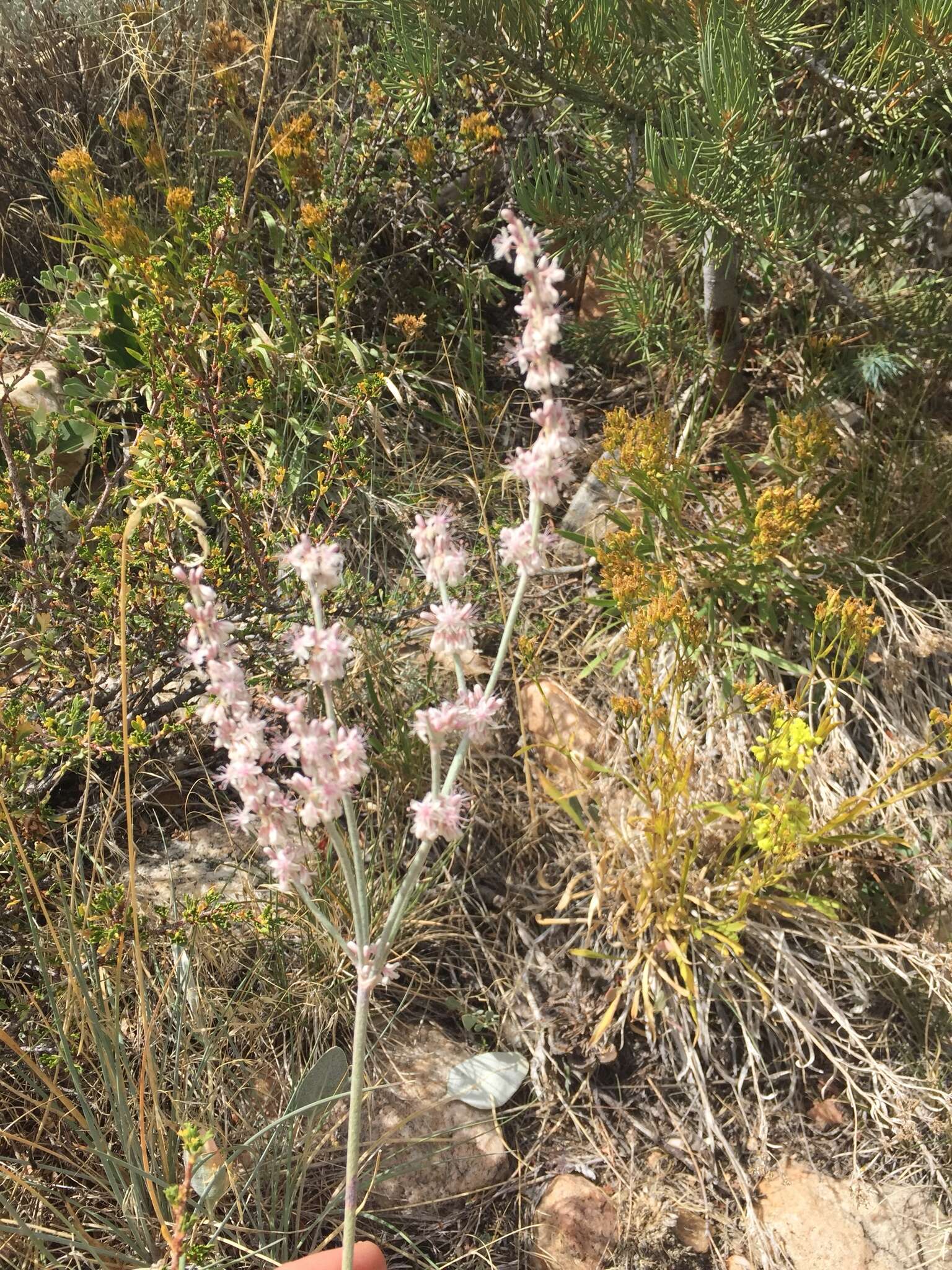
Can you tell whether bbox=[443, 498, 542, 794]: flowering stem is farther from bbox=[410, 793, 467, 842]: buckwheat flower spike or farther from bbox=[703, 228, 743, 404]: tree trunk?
bbox=[703, 228, 743, 404]: tree trunk

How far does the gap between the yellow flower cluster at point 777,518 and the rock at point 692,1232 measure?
126cm

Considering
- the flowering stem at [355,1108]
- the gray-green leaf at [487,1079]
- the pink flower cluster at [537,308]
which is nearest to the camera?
the pink flower cluster at [537,308]

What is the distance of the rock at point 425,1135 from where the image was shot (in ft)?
5.98

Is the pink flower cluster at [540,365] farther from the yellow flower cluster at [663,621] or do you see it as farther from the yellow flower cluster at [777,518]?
the yellow flower cluster at [777,518]

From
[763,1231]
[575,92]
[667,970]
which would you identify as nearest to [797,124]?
[575,92]

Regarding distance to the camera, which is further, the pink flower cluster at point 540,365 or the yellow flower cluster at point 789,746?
the yellow flower cluster at point 789,746

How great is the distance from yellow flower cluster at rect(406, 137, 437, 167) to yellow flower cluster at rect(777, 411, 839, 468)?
1111 mm

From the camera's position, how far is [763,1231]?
187 centimetres

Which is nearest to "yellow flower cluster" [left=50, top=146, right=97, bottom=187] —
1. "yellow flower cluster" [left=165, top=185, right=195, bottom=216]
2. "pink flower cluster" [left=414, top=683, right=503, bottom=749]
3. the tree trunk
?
"yellow flower cluster" [left=165, top=185, right=195, bottom=216]

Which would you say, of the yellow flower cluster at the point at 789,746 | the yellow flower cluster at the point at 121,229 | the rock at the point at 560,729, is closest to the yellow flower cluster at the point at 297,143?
the yellow flower cluster at the point at 121,229

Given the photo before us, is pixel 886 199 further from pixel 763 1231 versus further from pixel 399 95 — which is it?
pixel 763 1231

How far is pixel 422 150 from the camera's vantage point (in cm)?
252

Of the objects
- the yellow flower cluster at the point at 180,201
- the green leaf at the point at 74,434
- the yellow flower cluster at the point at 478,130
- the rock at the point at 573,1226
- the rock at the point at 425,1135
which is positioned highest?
the yellow flower cluster at the point at 478,130

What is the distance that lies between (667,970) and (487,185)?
2.06 m
